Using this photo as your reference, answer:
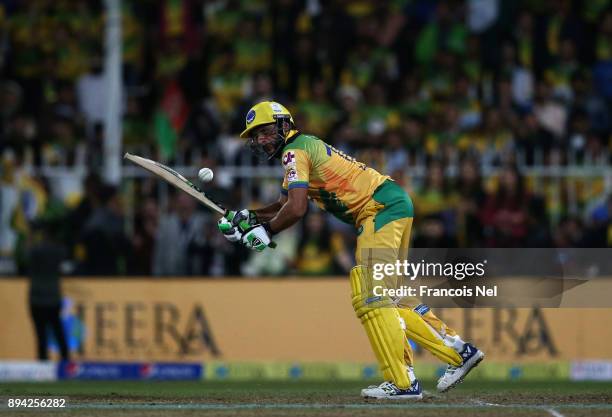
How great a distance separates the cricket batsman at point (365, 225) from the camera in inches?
420

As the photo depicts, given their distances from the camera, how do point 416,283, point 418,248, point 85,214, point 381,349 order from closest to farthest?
1. point 381,349
2. point 416,283
3. point 418,248
4. point 85,214

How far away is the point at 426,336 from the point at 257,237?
1.60 metres

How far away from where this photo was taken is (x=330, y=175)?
10.9 meters

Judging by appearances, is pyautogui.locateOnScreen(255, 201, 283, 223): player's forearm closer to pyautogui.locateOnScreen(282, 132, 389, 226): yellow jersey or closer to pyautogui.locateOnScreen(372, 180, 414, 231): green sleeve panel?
pyautogui.locateOnScreen(282, 132, 389, 226): yellow jersey

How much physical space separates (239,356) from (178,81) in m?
4.18

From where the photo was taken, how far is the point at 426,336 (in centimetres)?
1115

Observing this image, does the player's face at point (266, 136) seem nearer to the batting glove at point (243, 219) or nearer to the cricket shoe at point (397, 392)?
the batting glove at point (243, 219)

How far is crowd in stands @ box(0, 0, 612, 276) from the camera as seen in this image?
16766 mm

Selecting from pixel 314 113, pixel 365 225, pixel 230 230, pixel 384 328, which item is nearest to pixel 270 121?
pixel 230 230

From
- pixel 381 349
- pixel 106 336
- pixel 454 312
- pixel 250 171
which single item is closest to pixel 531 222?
pixel 454 312

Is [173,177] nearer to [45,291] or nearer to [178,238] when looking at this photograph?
[178,238]

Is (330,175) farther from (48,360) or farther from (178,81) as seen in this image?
(178,81)

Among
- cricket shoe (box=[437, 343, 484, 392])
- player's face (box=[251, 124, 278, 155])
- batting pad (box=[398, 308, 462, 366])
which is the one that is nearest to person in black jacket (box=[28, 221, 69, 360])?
player's face (box=[251, 124, 278, 155])

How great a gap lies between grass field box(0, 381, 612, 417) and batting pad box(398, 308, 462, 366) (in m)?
0.33
